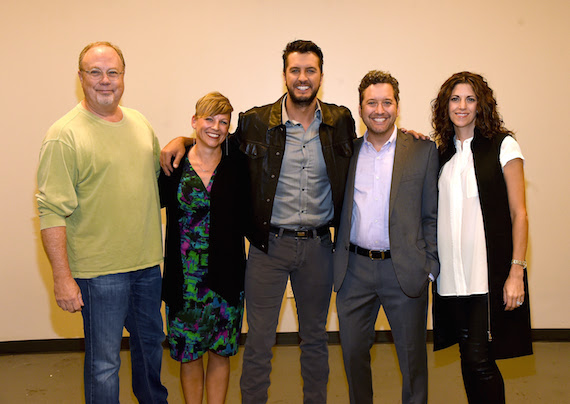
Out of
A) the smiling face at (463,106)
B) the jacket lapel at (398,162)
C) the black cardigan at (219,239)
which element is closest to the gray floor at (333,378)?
the black cardigan at (219,239)

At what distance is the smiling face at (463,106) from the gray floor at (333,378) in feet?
6.26

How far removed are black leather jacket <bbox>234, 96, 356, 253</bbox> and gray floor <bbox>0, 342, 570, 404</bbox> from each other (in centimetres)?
140

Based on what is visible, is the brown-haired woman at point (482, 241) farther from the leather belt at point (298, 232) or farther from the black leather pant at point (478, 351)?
the leather belt at point (298, 232)

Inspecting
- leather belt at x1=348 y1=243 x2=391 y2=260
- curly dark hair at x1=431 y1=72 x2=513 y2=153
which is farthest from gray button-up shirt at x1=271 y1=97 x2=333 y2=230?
curly dark hair at x1=431 y1=72 x2=513 y2=153

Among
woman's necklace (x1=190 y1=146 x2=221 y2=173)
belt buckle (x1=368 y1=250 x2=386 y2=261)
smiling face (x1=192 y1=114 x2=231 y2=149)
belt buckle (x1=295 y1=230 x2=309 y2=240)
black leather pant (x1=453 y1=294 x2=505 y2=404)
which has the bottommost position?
black leather pant (x1=453 y1=294 x2=505 y2=404)

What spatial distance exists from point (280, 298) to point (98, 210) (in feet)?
3.51

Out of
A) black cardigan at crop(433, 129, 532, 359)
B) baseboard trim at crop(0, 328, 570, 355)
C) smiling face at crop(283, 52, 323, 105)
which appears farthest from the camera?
baseboard trim at crop(0, 328, 570, 355)

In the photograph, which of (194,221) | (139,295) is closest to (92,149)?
(194,221)

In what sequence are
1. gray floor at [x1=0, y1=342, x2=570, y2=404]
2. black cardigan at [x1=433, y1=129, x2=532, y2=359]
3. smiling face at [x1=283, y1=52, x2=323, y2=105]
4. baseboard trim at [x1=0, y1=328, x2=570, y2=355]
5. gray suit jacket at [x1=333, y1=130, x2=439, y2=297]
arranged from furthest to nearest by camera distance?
1. baseboard trim at [x1=0, y1=328, x2=570, y2=355]
2. gray floor at [x1=0, y1=342, x2=570, y2=404]
3. smiling face at [x1=283, y1=52, x2=323, y2=105]
4. gray suit jacket at [x1=333, y1=130, x2=439, y2=297]
5. black cardigan at [x1=433, y1=129, x2=532, y2=359]

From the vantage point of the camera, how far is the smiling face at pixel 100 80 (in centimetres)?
220

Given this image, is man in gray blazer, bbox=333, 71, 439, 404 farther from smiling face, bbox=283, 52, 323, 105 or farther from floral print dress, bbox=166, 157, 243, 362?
floral print dress, bbox=166, 157, 243, 362

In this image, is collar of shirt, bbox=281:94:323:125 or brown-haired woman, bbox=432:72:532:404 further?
collar of shirt, bbox=281:94:323:125

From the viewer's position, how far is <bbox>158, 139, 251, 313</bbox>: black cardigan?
237 cm

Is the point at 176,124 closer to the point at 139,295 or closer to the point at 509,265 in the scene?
the point at 139,295
